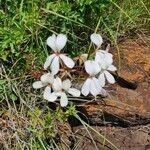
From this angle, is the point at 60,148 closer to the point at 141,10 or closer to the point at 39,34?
the point at 39,34

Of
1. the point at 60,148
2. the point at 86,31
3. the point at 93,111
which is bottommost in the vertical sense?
the point at 60,148

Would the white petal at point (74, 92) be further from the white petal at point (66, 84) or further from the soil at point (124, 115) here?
the soil at point (124, 115)

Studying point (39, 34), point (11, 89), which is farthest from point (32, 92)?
point (39, 34)

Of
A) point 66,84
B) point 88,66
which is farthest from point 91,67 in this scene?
point 66,84

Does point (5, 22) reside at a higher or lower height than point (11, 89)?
higher

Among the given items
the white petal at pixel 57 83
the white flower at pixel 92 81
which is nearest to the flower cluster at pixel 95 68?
the white flower at pixel 92 81

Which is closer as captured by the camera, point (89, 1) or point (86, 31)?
point (89, 1)

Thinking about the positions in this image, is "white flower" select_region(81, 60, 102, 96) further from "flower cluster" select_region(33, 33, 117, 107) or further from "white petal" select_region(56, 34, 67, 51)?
"white petal" select_region(56, 34, 67, 51)

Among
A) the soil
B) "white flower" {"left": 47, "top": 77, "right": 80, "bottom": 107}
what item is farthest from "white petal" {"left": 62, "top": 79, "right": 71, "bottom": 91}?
the soil
